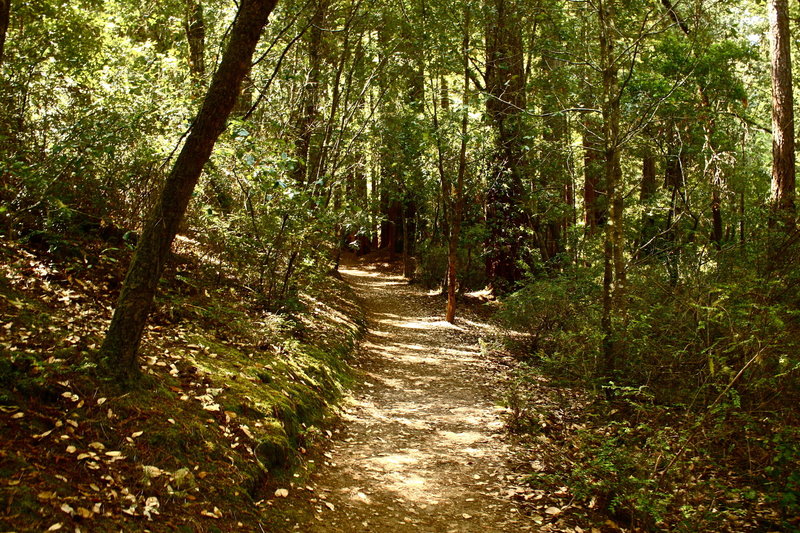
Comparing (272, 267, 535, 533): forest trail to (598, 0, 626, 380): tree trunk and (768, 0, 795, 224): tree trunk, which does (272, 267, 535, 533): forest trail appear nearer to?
(598, 0, 626, 380): tree trunk

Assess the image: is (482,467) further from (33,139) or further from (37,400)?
(33,139)

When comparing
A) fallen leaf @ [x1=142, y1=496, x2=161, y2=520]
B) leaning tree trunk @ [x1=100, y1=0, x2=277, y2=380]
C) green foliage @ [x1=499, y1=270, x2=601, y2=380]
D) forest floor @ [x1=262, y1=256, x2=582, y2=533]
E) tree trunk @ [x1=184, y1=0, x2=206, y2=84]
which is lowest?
forest floor @ [x1=262, y1=256, x2=582, y2=533]

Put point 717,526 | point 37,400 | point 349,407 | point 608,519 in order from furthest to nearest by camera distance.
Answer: point 349,407
point 608,519
point 717,526
point 37,400

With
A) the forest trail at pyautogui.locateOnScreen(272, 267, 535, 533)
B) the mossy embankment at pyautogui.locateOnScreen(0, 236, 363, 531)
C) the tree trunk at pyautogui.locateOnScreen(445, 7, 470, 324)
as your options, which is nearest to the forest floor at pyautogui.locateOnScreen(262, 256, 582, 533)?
the forest trail at pyautogui.locateOnScreen(272, 267, 535, 533)

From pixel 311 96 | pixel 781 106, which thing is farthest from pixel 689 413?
pixel 311 96

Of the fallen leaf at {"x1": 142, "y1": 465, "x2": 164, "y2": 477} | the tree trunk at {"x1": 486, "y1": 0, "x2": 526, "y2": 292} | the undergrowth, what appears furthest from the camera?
the tree trunk at {"x1": 486, "y1": 0, "x2": 526, "y2": 292}

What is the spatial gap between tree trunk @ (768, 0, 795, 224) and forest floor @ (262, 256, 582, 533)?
20.7 feet

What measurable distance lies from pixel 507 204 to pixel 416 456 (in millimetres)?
10281

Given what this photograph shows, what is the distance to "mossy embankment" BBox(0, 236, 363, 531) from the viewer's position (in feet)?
9.58

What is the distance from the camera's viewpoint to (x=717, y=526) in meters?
3.85

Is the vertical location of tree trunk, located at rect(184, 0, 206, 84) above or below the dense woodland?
above


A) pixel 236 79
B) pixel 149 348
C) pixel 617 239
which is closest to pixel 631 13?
pixel 617 239

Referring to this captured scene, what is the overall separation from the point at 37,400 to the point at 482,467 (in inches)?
166

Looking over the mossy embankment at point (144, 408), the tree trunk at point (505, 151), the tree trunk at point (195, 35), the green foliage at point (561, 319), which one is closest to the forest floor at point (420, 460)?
the mossy embankment at point (144, 408)
